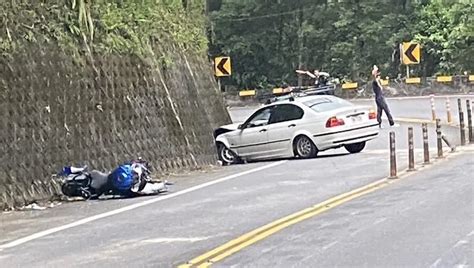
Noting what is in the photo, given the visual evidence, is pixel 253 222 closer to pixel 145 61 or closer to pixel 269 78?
pixel 145 61

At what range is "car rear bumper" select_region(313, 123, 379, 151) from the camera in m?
22.0

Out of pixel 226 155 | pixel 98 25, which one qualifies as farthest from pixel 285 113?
pixel 98 25

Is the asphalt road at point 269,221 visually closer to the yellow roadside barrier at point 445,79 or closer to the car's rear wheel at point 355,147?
the car's rear wheel at point 355,147

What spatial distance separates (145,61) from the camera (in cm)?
2067

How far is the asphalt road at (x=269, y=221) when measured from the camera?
31.8 feet

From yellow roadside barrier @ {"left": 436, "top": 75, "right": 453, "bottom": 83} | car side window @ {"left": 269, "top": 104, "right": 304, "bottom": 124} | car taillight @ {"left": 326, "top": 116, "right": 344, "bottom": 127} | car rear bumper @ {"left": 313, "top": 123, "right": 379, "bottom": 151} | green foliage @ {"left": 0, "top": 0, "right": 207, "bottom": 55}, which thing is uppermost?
green foliage @ {"left": 0, "top": 0, "right": 207, "bottom": 55}

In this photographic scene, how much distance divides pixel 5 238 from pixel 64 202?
156 inches

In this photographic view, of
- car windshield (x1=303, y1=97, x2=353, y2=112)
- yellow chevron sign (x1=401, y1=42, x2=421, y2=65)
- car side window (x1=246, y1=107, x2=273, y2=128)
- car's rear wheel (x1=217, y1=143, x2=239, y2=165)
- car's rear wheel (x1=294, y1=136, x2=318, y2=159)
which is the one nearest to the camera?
car's rear wheel (x1=294, y1=136, x2=318, y2=159)

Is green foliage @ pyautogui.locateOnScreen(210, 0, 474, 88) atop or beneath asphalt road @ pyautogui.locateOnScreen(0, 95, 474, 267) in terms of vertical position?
atop

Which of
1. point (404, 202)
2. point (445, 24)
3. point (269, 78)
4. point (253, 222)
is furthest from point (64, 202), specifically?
point (269, 78)

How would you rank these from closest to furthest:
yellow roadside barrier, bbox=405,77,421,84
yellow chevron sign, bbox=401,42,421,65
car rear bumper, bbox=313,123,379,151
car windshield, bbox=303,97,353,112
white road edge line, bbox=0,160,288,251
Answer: white road edge line, bbox=0,160,288,251 < car rear bumper, bbox=313,123,379,151 < car windshield, bbox=303,97,353,112 < yellow chevron sign, bbox=401,42,421,65 < yellow roadside barrier, bbox=405,77,421,84

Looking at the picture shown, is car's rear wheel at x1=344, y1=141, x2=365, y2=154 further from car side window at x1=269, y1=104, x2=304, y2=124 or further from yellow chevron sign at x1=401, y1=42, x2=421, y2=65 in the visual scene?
yellow chevron sign at x1=401, y1=42, x2=421, y2=65

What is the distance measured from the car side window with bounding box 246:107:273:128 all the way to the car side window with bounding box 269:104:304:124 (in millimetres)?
144

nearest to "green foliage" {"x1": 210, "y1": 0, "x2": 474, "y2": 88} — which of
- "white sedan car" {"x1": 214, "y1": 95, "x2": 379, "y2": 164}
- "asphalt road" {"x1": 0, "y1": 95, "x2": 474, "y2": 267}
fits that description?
"white sedan car" {"x1": 214, "y1": 95, "x2": 379, "y2": 164}
